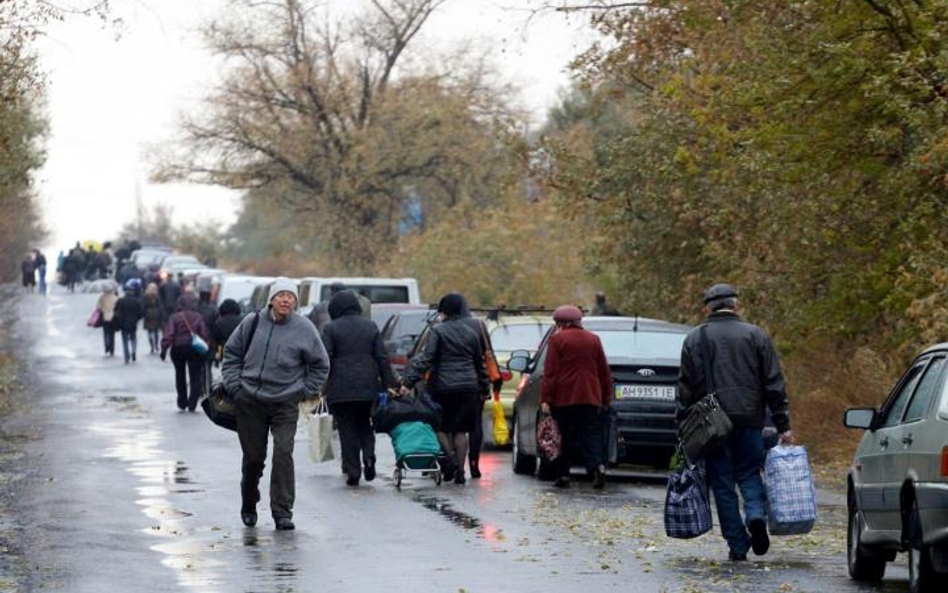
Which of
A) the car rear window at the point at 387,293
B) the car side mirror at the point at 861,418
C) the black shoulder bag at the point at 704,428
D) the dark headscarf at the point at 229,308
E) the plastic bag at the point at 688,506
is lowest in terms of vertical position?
the plastic bag at the point at 688,506

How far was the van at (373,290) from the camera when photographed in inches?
1420

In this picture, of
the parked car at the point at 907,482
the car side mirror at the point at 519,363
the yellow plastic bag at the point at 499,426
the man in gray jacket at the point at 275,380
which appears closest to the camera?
the parked car at the point at 907,482

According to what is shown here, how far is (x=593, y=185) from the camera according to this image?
118ft

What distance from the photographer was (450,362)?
64.6ft

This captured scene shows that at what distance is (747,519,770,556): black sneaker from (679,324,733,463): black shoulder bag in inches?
21.2

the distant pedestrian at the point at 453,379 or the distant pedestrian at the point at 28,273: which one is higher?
the distant pedestrian at the point at 28,273

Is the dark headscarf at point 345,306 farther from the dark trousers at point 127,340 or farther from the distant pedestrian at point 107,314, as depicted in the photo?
the distant pedestrian at point 107,314

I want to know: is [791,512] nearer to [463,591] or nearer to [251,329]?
[463,591]

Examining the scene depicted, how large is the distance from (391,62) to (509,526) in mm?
55238

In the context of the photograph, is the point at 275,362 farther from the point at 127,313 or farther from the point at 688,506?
the point at 127,313

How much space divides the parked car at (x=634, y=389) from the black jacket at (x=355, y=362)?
5.90ft

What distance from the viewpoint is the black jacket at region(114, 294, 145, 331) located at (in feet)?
152

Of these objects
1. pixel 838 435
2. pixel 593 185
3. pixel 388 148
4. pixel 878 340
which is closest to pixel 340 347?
pixel 838 435

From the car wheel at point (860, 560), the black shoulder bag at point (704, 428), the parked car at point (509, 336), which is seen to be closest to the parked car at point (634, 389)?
the parked car at point (509, 336)
